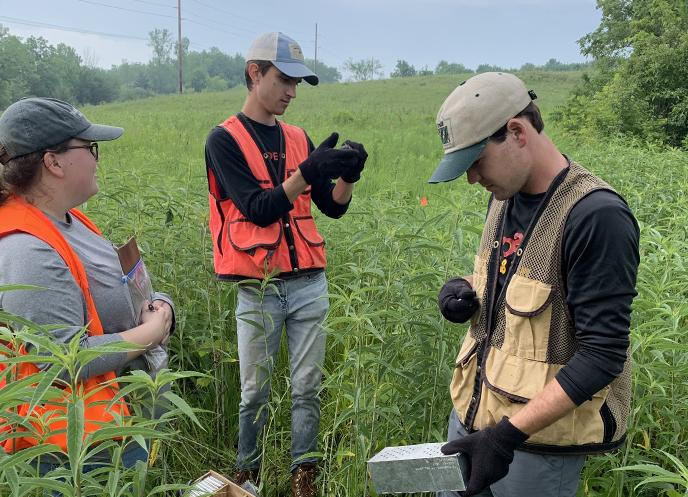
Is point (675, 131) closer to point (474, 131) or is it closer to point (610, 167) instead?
point (610, 167)

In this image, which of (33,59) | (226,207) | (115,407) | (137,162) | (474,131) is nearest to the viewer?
(474,131)

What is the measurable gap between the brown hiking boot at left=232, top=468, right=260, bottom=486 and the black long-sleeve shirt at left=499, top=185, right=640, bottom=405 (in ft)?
5.89

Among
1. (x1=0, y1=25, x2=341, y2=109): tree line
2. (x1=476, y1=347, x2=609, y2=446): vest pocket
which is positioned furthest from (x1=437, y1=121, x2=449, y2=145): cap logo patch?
(x1=0, y1=25, x2=341, y2=109): tree line

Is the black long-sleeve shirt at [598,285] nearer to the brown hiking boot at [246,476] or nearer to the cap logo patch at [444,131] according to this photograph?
the cap logo patch at [444,131]

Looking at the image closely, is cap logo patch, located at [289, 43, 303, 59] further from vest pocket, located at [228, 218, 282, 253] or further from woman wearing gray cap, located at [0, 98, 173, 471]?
woman wearing gray cap, located at [0, 98, 173, 471]

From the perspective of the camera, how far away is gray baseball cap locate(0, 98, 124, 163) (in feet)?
5.72

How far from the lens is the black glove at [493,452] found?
1405mm

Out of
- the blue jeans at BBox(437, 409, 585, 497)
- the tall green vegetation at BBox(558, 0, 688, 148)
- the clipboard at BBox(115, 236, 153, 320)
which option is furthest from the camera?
the tall green vegetation at BBox(558, 0, 688, 148)

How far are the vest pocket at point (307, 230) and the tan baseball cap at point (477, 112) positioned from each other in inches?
47.1

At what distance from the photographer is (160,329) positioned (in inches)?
77.4

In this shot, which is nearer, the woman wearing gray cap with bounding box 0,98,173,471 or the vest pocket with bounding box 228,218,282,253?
→ the woman wearing gray cap with bounding box 0,98,173,471

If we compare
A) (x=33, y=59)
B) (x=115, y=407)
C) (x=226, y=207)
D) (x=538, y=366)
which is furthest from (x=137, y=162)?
(x=33, y=59)

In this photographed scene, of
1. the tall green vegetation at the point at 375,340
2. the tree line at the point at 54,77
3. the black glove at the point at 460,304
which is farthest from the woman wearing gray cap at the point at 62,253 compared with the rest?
the tree line at the point at 54,77

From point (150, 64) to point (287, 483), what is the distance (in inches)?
4987
